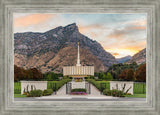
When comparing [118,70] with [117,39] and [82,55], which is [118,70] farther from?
[82,55]

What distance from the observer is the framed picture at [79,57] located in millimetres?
4633

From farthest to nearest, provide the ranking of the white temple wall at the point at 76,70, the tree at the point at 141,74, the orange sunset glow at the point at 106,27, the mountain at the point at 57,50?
1. the mountain at the point at 57,50
2. the orange sunset glow at the point at 106,27
3. the tree at the point at 141,74
4. the white temple wall at the point at 76,70

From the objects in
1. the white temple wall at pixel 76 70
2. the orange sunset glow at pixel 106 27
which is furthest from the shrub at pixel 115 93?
the orange sunset glow at pixel 106 27

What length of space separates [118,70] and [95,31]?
17.0 feet

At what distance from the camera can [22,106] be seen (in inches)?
184

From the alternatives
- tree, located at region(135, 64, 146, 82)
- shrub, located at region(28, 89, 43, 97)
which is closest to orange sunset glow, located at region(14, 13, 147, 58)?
tree, located at region(135, 64, 146, 82)

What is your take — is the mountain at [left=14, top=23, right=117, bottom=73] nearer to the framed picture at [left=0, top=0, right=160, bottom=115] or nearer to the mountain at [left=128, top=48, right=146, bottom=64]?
the framed picture at [left=0, top=0, right=160, bottom=115]

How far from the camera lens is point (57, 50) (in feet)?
87.6

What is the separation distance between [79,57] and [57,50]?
2.99 meters

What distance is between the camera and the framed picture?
15.2 feet

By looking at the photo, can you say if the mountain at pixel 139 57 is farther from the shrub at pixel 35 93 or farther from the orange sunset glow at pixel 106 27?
the shrub at pixel 35 93

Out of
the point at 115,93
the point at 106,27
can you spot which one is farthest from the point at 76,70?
the point at 106,27

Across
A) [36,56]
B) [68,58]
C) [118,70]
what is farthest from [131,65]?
[36,56]

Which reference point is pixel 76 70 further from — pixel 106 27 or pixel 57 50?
pixel 57 50
